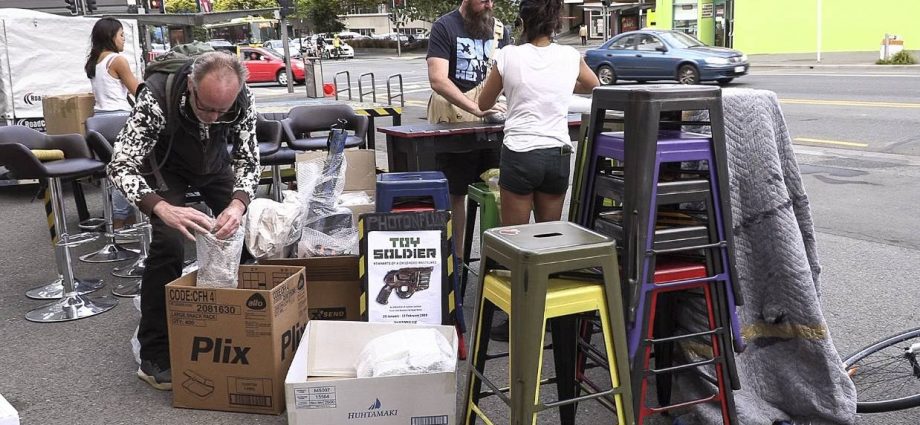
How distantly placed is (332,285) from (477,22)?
190 centimetres

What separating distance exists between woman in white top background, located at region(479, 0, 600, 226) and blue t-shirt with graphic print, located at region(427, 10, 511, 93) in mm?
906

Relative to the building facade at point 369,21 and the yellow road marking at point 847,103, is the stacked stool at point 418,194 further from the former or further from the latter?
the building facade at point 369,21

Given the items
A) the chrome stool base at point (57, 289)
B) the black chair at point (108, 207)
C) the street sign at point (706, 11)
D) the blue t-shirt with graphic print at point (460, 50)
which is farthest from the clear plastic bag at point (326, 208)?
the street sign at point (706, 11)

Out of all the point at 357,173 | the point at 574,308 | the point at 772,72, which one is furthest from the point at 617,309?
the point at 772,72

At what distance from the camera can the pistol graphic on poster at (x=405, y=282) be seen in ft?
12.3

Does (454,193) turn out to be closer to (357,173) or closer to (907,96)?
(357,173)

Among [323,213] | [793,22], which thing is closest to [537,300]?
[323,213]

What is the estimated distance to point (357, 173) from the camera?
5.30m

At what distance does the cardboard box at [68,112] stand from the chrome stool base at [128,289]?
326cm

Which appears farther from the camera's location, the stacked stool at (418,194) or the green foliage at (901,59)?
the green foliage at (901,59)

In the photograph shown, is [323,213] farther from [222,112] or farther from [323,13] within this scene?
[323,13]

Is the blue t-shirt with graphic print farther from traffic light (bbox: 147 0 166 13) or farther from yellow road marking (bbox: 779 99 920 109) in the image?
traffic light (bbox: 147 0 166 13)

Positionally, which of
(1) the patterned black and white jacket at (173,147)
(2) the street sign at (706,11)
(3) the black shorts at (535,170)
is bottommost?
(3) the black shorts at (535,170)

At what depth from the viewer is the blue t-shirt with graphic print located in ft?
15.3
